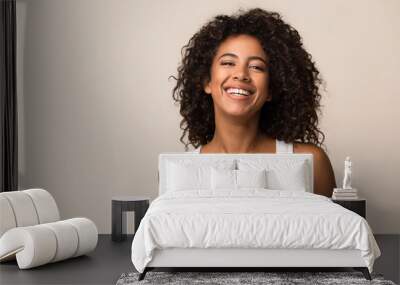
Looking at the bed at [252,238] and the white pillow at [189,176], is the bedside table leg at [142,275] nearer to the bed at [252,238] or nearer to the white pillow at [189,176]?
the bed at [252,238]

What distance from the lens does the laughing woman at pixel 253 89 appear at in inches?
251

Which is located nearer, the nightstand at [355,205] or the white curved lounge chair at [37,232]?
the white curved lounge chair at [37,232]

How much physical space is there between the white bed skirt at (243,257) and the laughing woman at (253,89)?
199cm

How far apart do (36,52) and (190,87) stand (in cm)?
186

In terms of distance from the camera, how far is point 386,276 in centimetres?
491

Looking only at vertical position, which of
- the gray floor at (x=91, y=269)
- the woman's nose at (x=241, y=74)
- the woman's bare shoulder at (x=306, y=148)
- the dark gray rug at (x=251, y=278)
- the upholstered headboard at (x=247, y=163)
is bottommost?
the gray floor at (x=91, y=269)

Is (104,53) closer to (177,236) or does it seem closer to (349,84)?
(349,84)

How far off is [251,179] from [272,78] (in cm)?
106

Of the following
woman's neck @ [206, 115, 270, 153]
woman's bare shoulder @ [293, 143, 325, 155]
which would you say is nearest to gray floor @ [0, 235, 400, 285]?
woman's bare shoulder @ [293, 143, 325, 155]

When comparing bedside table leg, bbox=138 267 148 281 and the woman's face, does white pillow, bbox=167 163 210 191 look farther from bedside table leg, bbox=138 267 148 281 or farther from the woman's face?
bedside table leg, bbox=138 267 148 281

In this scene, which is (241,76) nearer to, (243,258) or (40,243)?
(243,258)

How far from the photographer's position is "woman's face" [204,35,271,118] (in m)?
6.36

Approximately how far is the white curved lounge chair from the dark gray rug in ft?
2.15

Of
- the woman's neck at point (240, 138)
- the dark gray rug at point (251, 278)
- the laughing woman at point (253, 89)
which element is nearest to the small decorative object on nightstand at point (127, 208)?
the laughing woman at point (253, 89)
